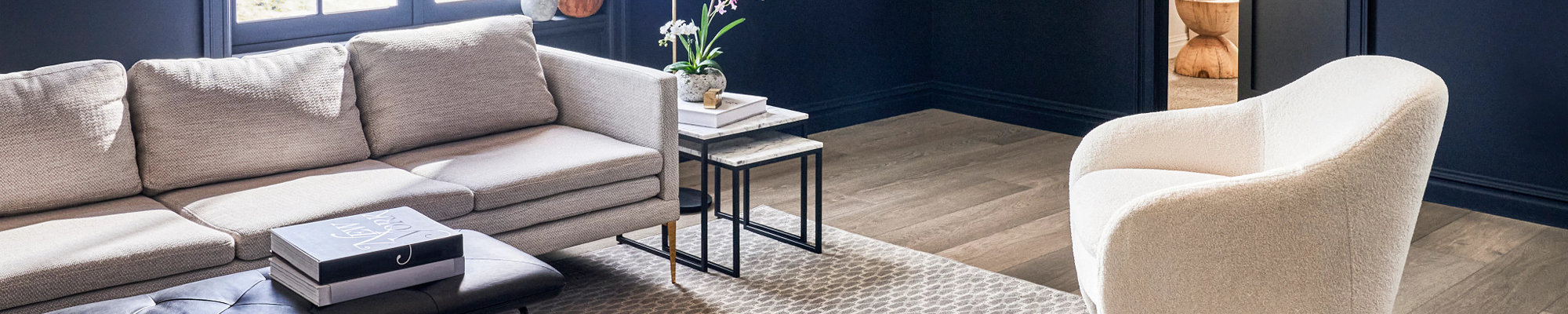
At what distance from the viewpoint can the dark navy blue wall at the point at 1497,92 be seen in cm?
375

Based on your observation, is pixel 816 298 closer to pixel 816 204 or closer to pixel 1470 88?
pixel 816 204

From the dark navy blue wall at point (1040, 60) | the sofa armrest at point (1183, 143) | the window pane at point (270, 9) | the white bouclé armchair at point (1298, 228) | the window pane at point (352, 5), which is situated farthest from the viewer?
the dark navy blue wall at point (1040, 60)

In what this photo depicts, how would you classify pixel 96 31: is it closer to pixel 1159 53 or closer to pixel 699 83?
pixel 699 83

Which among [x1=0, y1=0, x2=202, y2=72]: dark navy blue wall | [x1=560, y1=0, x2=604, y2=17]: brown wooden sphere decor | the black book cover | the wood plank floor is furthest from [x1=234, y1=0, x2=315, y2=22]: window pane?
the black book cover

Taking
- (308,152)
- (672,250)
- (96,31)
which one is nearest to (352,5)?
(96,31)

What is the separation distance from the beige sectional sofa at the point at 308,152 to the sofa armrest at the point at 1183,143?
1.03m

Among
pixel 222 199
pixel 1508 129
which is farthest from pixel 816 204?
pixel 1508 129

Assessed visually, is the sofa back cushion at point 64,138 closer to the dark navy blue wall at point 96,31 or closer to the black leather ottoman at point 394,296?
the dark navy blue wall at point 96,31

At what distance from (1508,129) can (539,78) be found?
2.80 meters

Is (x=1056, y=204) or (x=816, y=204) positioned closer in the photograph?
(x=816, y=204)

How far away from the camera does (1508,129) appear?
3879 millimetres

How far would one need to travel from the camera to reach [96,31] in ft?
11.0

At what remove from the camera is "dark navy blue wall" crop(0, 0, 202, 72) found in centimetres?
322

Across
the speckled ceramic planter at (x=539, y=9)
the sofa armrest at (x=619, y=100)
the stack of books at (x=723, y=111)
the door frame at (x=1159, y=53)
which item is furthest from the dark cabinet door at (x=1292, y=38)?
the speckled ceramic planter at (x=539, y=9)
